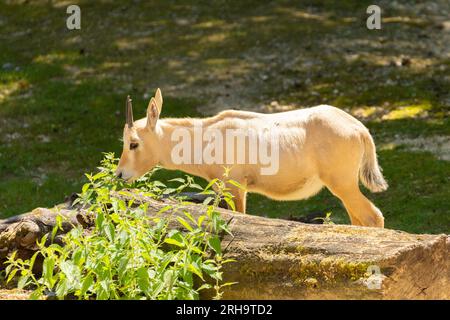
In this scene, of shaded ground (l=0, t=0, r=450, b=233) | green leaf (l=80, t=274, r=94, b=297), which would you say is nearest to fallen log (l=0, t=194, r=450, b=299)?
green leaf (l=80, t=274, r=94, b=297)

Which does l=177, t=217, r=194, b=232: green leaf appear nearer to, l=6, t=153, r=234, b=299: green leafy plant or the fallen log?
l=6, t=153, r=234, b=299: green leafy plant

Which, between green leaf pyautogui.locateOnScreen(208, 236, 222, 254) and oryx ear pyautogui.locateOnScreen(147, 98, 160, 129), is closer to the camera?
green leaf pyautogui.locateOnScreen(208, 236, 222, 254)

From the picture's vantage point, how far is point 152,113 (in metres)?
14.6

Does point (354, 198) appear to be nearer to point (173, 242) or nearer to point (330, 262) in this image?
point (330, 262)

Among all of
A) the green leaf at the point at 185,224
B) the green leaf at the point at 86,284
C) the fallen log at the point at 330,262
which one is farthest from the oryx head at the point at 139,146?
the green leaf at the point at 86,284

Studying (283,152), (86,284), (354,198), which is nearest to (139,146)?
(283,152)

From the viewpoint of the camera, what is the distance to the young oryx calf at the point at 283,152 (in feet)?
47.3

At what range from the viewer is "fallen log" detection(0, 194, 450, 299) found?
9.47 m

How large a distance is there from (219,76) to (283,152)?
13.1 meters

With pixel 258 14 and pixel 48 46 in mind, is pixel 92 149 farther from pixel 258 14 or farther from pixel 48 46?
pixel 258 14

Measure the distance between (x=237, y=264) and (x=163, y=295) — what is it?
1.08 meters

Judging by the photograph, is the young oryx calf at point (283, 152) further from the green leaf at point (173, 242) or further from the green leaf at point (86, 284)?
the green leaf at point (86, 284)

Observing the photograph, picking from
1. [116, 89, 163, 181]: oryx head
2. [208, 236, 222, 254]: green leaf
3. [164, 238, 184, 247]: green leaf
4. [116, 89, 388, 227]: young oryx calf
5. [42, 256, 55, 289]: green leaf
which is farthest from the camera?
[116, 89, 163, 181]: oryx head
